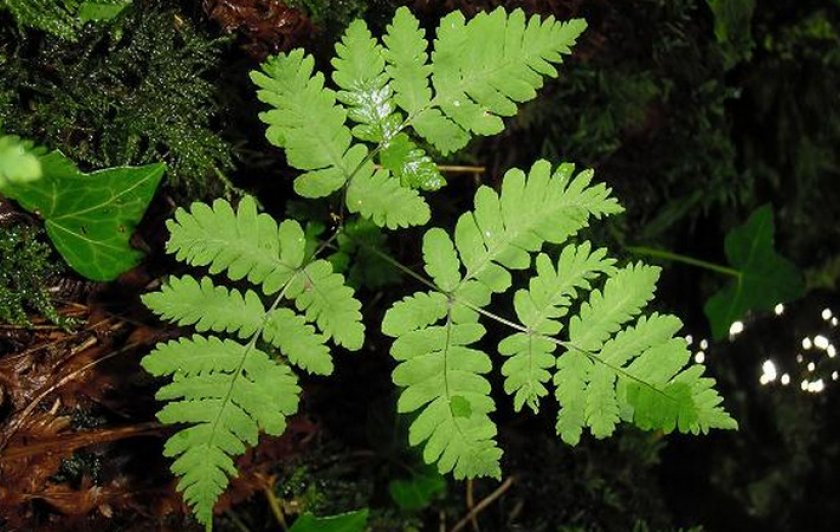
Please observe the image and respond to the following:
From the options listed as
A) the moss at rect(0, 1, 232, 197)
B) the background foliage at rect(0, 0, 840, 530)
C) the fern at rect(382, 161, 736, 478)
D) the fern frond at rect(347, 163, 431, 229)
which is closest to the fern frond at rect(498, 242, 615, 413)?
the fern at rect(382, 161, 736, 478)

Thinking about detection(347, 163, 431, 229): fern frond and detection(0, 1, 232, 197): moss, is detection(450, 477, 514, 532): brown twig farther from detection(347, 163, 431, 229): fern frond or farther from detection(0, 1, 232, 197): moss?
detection(0, 1, 232, 197): moss

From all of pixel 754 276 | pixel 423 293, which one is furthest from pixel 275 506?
pixel 754 276

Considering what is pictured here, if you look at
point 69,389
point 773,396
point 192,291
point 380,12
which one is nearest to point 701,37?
point 380,12

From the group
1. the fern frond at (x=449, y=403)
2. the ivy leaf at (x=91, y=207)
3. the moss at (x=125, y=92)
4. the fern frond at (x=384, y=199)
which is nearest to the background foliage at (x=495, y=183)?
the moss at (x=125, y=92)

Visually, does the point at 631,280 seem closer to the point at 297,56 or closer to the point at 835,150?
the point at 297,56

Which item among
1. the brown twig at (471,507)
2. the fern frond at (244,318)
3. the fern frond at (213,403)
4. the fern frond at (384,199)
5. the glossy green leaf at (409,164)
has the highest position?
the glossy green leaf at (409,164)

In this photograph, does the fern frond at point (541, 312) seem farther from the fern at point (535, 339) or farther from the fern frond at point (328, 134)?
the fern frond at point (328, 134)

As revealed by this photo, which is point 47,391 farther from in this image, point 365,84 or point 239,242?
point 365,84

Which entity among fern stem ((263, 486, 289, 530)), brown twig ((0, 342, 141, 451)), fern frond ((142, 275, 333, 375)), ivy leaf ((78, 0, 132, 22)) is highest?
ivy leaf ((78, 0, 132, 22))
